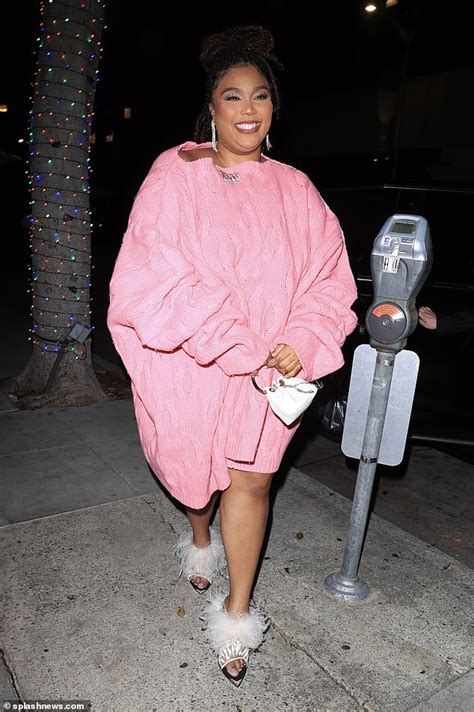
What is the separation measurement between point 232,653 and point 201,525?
566 millimetres

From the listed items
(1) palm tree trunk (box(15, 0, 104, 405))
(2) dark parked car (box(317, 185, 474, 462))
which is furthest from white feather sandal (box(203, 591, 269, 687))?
(1) palm tree trunk (box(15, 0, 104, 405))

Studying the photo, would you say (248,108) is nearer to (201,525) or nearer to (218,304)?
(218,304)

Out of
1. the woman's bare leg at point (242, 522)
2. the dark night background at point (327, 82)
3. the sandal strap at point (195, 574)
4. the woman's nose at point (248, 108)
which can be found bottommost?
the sandal strap at point (195, 574)

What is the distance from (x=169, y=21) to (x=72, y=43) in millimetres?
17542

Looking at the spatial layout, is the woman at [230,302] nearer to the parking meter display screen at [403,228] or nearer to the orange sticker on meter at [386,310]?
the orange sticker on meter at [386,310]

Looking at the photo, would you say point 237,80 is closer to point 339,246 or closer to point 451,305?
point 339,246

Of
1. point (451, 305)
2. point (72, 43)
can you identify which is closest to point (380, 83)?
point (72, 43)

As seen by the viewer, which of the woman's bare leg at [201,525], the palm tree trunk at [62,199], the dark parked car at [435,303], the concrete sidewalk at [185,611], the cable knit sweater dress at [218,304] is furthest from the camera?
the palm tree trunk at [62,199]

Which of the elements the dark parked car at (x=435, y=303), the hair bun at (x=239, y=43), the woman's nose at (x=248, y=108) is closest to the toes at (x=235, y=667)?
the dark parked car at (x=435, y=303)

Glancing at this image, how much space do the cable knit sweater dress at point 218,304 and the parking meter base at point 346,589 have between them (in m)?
0.80

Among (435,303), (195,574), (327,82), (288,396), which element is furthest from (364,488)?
(327,82)

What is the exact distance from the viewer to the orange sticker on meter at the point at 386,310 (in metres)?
2.05

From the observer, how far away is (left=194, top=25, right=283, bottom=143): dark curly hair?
204 cm

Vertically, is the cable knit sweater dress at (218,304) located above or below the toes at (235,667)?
above
